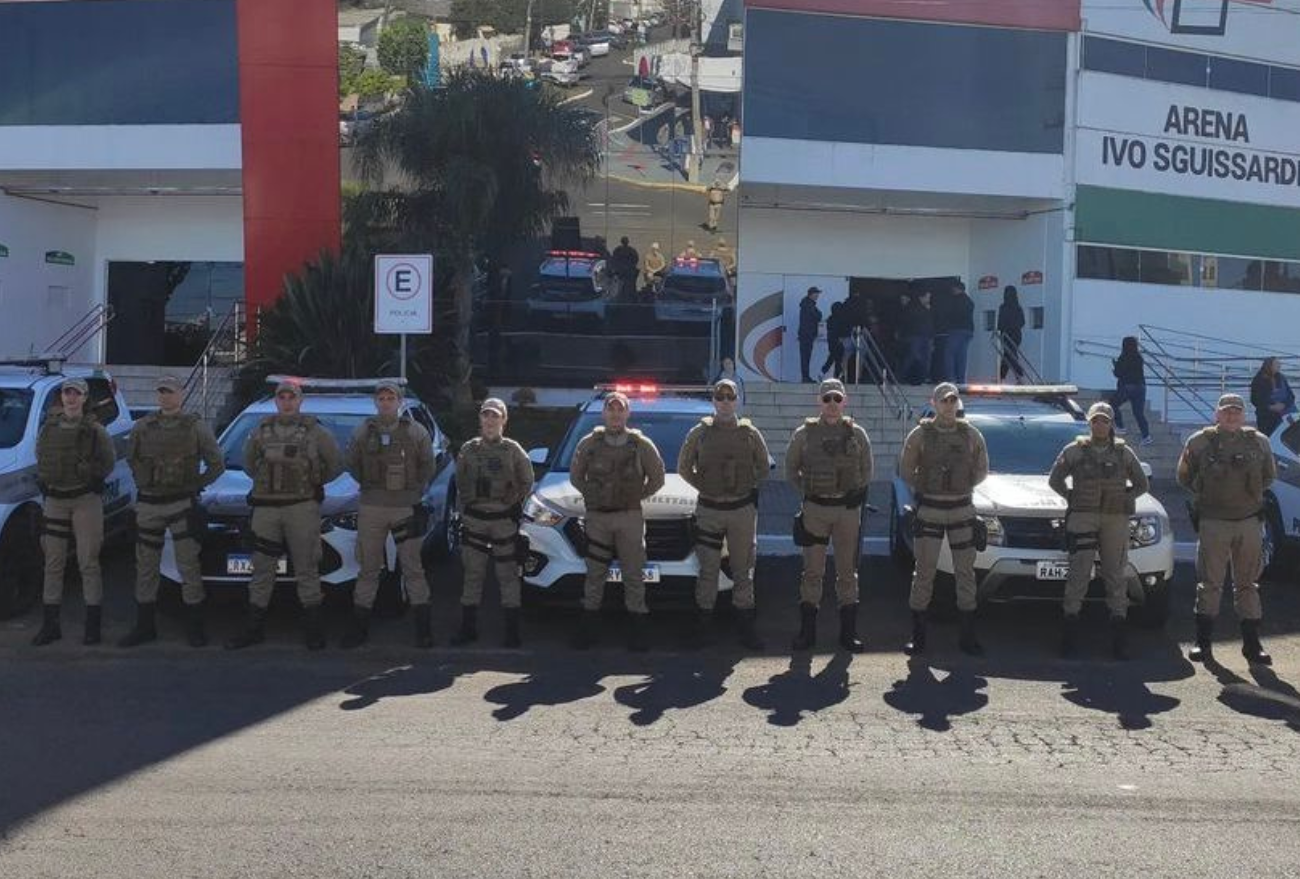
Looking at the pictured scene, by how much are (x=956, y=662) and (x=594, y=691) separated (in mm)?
2508

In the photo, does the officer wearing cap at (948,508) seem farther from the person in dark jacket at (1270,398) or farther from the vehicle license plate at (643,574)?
the person in dark jacket at (1270,398)

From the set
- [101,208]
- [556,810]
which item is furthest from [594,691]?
[101,208]

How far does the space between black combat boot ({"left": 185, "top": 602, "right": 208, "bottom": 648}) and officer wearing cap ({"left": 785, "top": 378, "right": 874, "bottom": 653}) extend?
13.3ft

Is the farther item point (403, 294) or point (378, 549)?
Answer: point (403, 294)

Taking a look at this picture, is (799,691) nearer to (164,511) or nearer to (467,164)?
(164,511)

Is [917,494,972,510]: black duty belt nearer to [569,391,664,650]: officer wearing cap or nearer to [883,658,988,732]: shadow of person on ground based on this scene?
[883,658,988,732]: shadow of person on ground

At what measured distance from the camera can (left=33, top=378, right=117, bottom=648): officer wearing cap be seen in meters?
8.77

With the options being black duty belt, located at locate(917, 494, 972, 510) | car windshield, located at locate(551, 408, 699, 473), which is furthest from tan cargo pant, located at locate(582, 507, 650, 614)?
black duty belt, located at locate(917, 494, 972, 510)

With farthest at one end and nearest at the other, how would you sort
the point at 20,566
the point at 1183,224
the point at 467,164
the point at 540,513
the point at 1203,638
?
1. the point at 1183,224
2. the point at 467,164
3. the point at 20,566
4. the point at 540,513
5. the point at 1203,638

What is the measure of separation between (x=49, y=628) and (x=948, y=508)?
6183mm

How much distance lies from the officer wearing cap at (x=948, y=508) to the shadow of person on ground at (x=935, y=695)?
49 centimetres

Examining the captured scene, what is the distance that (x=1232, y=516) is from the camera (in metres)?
8.66

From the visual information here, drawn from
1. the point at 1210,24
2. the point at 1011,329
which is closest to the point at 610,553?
the point at 1011,329

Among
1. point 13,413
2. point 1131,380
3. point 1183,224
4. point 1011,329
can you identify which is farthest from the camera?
point 1183,224
